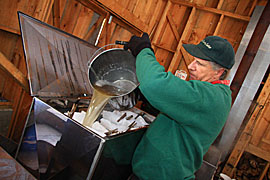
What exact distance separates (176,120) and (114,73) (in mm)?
774

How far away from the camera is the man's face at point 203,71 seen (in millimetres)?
1274

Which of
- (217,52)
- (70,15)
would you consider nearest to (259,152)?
(217,52)

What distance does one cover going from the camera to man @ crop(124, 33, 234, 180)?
1025 mm

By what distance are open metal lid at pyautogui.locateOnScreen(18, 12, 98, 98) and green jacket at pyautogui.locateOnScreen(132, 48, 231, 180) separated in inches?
34.6

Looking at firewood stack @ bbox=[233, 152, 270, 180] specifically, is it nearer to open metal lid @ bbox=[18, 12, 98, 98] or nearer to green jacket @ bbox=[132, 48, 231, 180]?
green jacket @ bbox=[132, 48, 231, 180]

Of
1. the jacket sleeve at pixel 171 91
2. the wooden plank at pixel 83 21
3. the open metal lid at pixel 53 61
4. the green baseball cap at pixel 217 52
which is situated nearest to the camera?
the jacket sleeve at pixel 171 91

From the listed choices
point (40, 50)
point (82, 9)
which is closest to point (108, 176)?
point (40, 50)

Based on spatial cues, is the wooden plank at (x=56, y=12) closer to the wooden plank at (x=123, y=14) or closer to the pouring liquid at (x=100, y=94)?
the wooden plank at (x=123, y=14)

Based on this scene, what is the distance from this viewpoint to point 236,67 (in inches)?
→ 144

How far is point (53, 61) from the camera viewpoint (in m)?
1.65

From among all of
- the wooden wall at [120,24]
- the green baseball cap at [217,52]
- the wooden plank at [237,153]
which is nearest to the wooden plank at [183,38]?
the wooden wall at [120,24]

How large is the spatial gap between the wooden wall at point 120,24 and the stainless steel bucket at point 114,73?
73 cm

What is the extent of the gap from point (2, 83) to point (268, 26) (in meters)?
4.74

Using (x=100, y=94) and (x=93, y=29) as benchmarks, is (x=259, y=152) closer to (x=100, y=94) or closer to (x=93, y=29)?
(x=100, y=94)
